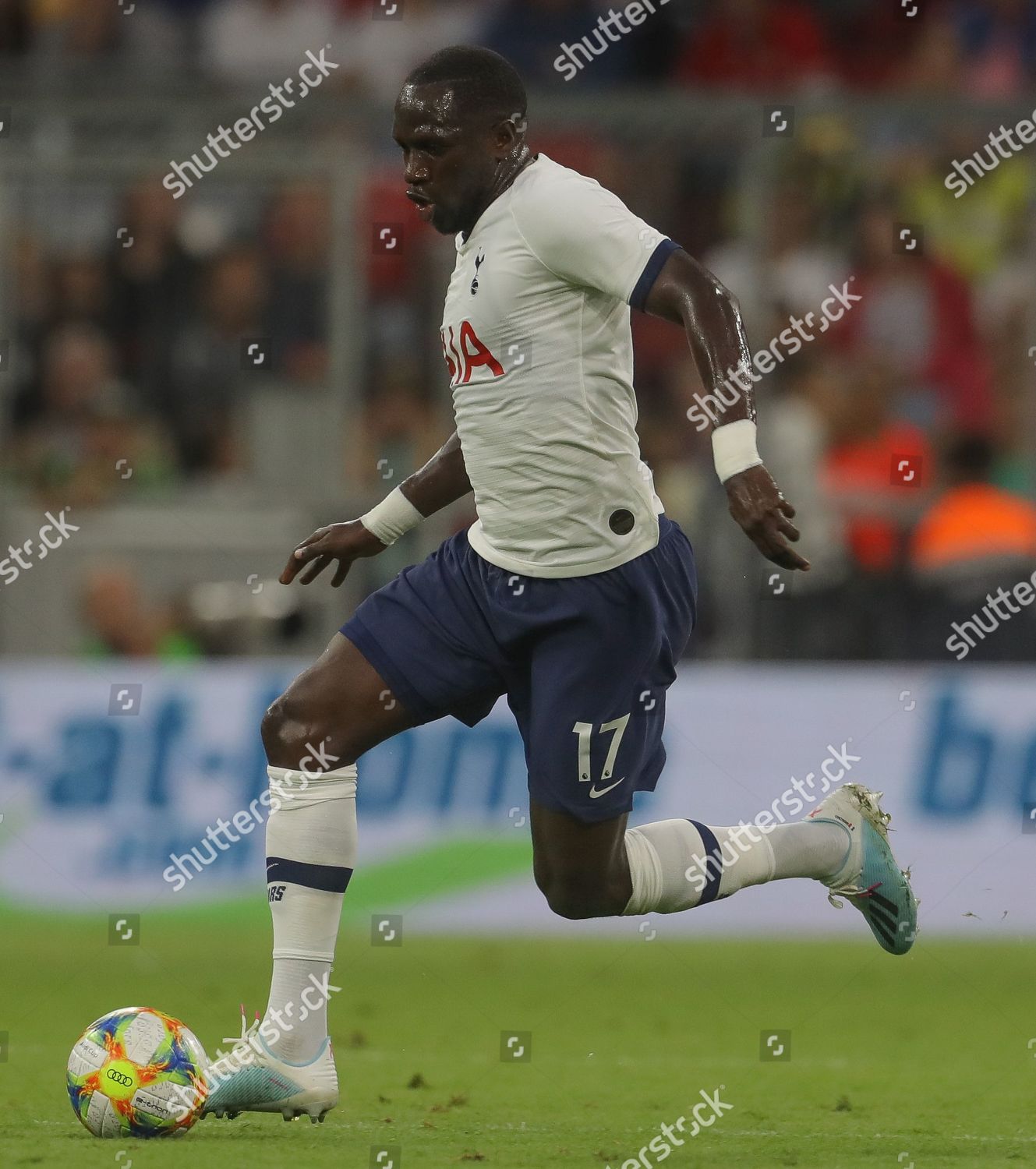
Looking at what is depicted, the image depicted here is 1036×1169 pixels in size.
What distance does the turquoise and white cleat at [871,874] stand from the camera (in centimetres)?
521

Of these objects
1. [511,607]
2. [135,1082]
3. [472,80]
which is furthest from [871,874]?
[472,80]

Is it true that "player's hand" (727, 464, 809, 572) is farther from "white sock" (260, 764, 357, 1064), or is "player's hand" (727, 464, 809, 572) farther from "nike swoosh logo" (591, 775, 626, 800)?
"white sock" (260, 764, 357, 1064)

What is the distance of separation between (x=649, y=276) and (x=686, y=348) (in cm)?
577

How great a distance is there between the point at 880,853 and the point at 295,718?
157 cm

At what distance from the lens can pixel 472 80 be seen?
14.8 ft

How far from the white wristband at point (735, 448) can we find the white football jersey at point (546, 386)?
50 cm

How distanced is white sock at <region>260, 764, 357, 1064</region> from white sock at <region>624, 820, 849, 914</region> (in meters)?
0.68

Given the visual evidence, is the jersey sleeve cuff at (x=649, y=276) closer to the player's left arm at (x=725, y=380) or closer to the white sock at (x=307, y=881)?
the player's left arm at (x=725, y=380)

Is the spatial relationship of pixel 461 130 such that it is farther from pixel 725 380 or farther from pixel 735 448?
pixel 735 448

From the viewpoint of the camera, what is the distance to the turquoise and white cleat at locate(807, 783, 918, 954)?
521cm
